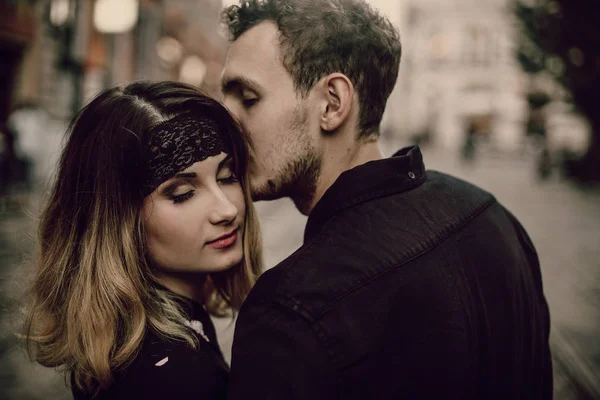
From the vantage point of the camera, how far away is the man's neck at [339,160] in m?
1.76

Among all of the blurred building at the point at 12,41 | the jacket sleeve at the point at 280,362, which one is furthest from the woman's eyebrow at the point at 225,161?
the blurred building at the point at 12,41

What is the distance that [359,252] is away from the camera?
128cm

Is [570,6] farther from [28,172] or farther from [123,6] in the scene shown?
[28,172]

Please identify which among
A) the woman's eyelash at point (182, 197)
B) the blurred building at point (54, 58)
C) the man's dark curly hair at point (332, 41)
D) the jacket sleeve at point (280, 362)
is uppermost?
the blurred building at point (54, 58)

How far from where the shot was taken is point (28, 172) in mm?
11156

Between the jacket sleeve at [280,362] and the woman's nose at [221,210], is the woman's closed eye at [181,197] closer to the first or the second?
the woman's nose at [221,210]

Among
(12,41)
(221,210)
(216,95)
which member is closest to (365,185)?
(221,210)

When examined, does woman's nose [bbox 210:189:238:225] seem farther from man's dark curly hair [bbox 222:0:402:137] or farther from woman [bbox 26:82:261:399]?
man's dark curly hair [bbox 222:0:402:137]

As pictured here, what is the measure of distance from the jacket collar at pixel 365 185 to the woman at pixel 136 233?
0.41m

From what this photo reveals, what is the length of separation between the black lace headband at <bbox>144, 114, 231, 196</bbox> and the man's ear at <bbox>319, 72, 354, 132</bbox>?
1.25 ft

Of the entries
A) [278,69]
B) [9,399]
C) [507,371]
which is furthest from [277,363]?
[9,399]

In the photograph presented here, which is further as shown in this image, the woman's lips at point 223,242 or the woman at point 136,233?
the woman's lips at point 223,242

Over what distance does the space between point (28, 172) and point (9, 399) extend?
28.6ft

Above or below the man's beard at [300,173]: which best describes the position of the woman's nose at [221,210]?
below
